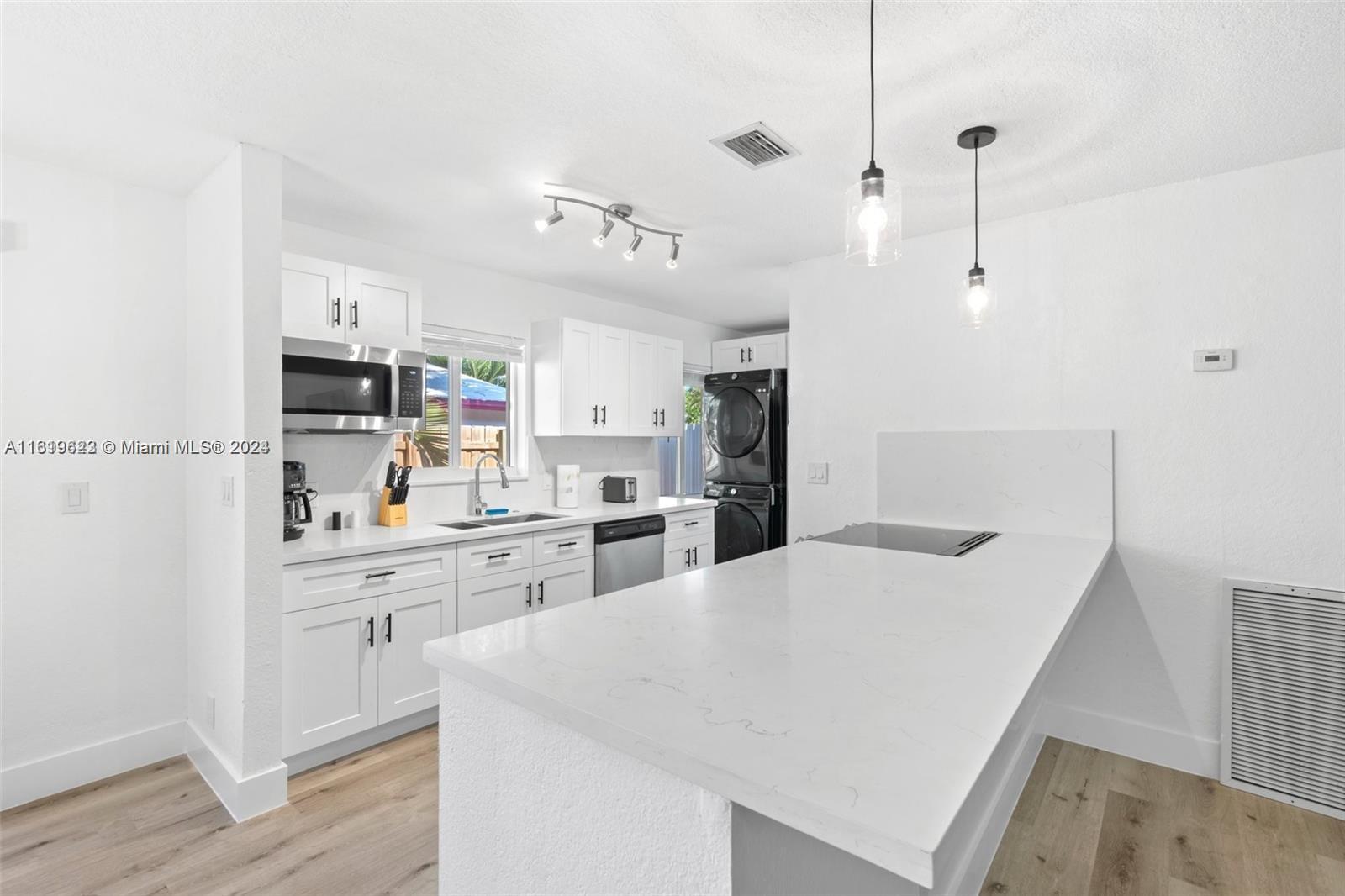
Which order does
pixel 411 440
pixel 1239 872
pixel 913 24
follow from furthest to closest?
pixel 411 440 < pixel 1239 872 < pixel 913 24

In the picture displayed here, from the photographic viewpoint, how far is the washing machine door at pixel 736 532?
4.58 m

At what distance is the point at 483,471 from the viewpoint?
12.4 ft

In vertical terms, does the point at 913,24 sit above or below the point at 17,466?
above

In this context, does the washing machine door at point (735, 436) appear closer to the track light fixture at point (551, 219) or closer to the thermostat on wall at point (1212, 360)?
the track light fixture at point (551, 219)

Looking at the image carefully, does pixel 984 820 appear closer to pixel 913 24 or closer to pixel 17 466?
pixel 913 24

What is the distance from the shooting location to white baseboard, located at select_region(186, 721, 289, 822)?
219cm

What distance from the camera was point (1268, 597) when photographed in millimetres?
2344

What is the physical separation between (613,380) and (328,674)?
2366 millimetres

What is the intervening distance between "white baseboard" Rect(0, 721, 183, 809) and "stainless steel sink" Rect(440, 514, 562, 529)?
141 cm

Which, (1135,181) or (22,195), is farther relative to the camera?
(1135,181)

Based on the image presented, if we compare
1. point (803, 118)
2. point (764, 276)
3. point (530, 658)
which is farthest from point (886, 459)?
point (530, 658)

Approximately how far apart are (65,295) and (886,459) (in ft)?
11.9

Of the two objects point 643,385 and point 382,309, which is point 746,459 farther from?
point 382,309

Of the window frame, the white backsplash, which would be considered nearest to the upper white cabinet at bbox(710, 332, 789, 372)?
the white backsplash
